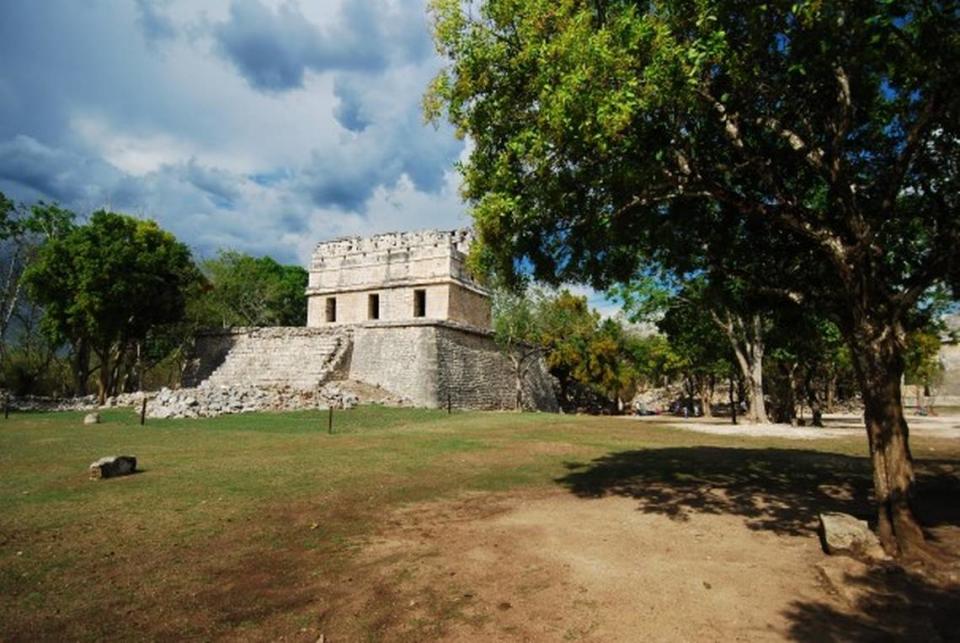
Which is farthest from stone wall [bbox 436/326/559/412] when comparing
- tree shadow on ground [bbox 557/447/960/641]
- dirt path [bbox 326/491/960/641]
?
dirt path [bbox 326/491/960/641]

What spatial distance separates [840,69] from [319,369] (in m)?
29.6

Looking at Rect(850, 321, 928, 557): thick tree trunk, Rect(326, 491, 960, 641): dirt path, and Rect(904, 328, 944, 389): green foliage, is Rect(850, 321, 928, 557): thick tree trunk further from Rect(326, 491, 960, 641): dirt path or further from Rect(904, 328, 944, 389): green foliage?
Rect(904, 328, 944, 389): green foliage

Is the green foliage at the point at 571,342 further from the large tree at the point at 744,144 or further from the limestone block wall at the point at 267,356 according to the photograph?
the large tree at the point at 744,144

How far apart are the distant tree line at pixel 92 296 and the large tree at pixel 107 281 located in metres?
0.05

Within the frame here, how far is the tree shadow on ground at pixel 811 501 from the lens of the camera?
4.42m

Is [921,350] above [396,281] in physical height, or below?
below

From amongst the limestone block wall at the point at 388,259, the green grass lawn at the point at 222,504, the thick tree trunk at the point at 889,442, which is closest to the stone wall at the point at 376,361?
the limestone block wall at the point at 388,259

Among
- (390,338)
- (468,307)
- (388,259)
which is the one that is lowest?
(390,338)

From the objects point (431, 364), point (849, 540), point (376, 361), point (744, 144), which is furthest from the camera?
point (376, 361)

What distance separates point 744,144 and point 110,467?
37.4 feet

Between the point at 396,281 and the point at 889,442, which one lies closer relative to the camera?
the point at 889,442

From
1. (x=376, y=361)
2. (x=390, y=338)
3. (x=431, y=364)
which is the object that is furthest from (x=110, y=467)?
(x=390, y=338)

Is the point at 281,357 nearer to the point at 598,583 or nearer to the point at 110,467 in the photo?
the point at 110,467

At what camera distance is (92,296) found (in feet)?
94.1
